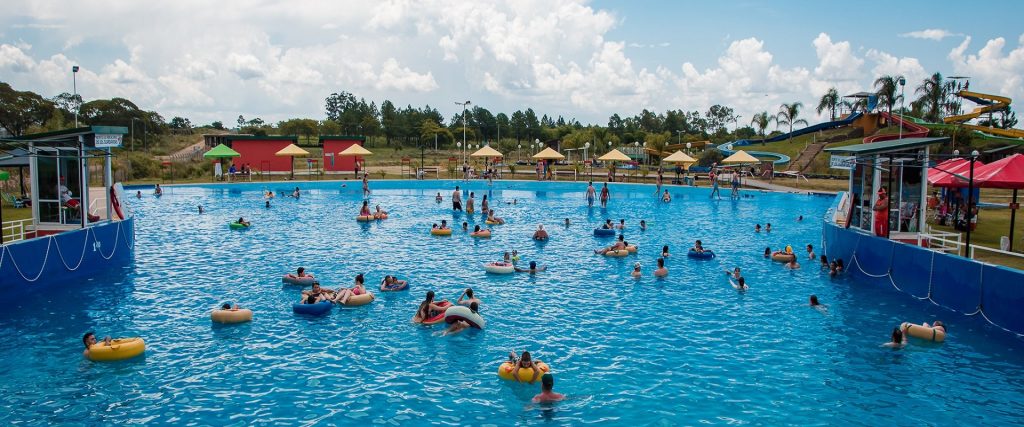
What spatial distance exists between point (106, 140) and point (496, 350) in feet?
43.8

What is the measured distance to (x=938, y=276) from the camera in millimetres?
14578

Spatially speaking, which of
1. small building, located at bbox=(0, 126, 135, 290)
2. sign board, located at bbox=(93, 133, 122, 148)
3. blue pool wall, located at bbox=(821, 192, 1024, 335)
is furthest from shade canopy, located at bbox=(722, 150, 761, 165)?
small building, located at bbox=(0, 126, 135, 290)

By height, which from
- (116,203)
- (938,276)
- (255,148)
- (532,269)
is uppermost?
(255,148)

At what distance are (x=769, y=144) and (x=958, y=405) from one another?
7421cm

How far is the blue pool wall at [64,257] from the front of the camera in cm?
1485

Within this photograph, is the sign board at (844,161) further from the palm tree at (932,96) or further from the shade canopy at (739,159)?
the palm tree at (932,96)

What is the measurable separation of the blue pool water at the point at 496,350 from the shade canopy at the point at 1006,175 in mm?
5565

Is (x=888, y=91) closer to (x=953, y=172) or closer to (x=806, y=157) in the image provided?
(x=806, y=157)

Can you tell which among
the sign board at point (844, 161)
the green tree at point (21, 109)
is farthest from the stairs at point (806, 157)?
the green tree at point (21, 109)

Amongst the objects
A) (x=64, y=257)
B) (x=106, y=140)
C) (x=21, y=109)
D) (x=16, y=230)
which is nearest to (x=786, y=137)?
(x=106, y=140)

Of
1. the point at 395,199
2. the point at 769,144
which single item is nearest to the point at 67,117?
the point at 395,199

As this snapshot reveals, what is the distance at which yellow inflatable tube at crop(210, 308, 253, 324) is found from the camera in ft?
44.6

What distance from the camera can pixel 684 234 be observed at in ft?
86.9

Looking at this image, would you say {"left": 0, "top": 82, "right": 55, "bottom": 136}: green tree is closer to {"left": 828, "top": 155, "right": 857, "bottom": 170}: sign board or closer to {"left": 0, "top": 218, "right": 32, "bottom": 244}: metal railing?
{"left": 0, "top": 218, "right": 32, "bottom": 244}: metal railing
